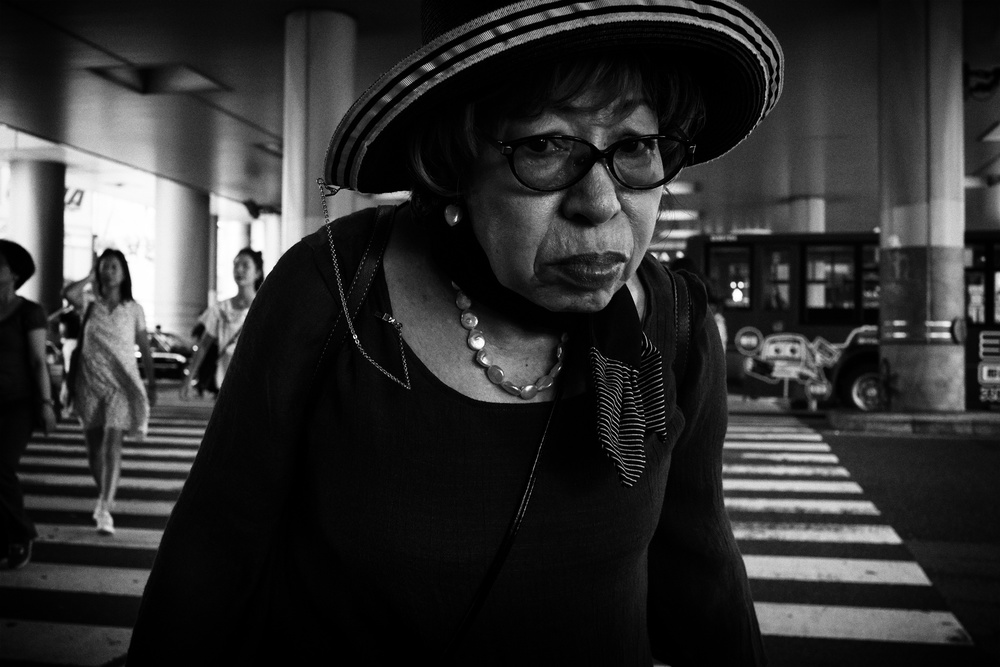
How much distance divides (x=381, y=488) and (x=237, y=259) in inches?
298

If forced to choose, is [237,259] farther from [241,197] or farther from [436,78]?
[241,197]

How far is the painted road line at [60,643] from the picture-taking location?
3.87 meters

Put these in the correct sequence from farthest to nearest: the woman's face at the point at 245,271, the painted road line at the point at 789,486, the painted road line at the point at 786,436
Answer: the painted road line at the point at 786,436, the woman's face at the point at 245,271, the painted road line at the point at 789,486

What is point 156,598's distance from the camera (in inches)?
49.4

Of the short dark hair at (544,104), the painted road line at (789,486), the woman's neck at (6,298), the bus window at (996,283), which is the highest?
the bus window at (996,283)

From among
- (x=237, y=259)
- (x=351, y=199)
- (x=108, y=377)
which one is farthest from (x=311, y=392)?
(x=351, y=199)

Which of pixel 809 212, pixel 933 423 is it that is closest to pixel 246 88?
pixel 933 423

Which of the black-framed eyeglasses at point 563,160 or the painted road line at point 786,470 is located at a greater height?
the black-framed eyeglasses at point 563,160

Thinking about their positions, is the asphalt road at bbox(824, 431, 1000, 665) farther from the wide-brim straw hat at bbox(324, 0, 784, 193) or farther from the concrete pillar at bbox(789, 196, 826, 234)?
the concrete pillar at bbox(789, 196, 826, 234)

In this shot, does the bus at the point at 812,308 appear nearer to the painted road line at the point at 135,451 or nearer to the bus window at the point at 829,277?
the bus window at the point at 829,277

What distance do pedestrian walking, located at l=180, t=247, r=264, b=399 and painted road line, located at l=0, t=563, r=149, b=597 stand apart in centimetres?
343

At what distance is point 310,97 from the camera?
12.7m

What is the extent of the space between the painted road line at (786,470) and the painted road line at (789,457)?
0.43m

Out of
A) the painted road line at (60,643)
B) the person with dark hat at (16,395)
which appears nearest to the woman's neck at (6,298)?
the person with dark hat at (16,395)
